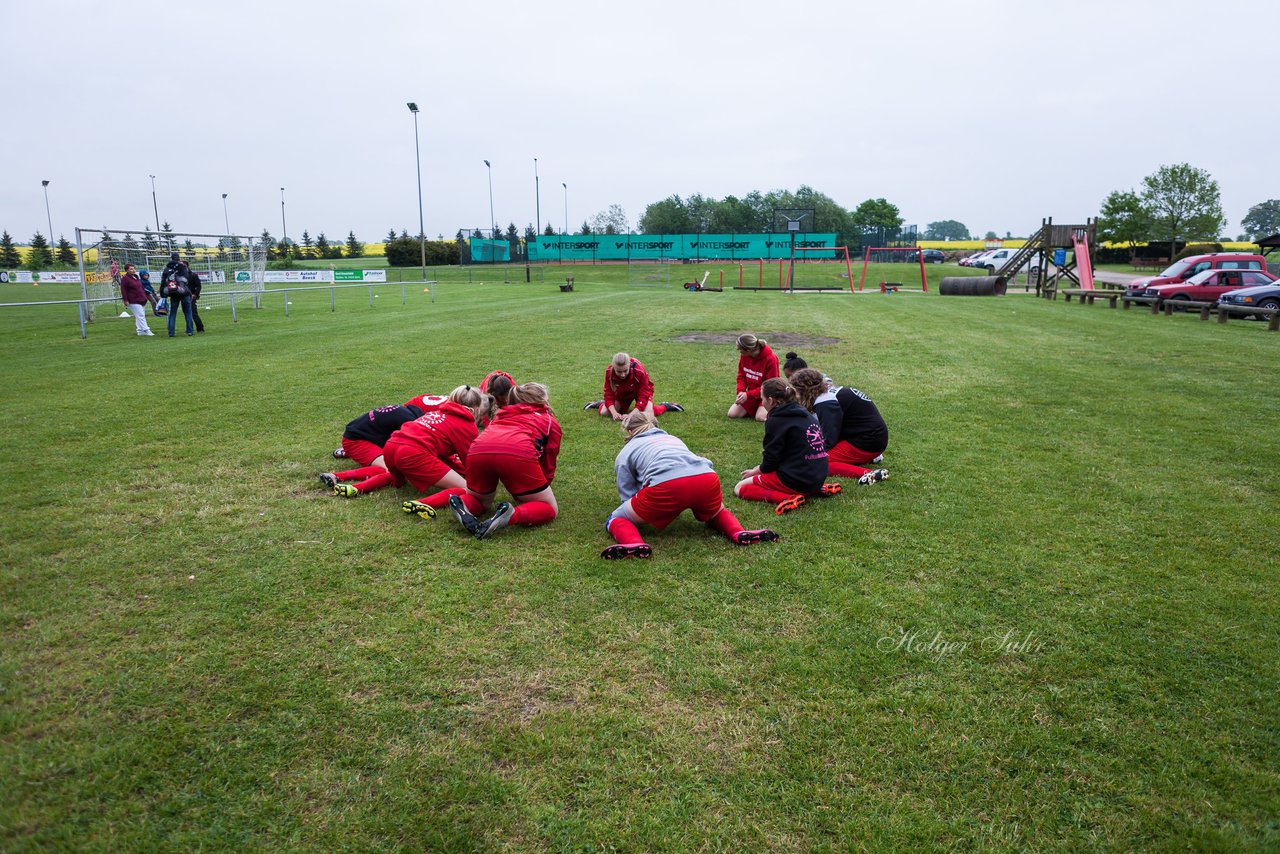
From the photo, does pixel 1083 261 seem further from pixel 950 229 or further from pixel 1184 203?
pixel 950 229

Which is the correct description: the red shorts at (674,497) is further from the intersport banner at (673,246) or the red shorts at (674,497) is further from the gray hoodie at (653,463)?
the intersport banner at (673,246)

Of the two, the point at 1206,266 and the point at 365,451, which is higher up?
the point at 1206,266

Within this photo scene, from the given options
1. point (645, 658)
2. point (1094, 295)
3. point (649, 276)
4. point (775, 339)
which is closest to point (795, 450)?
point (645, 658)

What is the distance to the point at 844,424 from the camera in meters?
7.16

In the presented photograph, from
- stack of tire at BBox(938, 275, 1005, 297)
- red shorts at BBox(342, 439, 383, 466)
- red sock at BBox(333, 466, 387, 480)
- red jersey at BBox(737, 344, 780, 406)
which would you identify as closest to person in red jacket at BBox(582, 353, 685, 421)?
red jersey at BBox(737, 344, 780, 406)

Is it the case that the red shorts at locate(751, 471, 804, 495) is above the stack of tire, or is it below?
below

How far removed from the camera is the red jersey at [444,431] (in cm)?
641

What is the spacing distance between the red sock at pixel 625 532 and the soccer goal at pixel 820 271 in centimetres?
3148

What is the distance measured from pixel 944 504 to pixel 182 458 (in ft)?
25.0

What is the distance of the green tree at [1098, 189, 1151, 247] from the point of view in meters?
64.9

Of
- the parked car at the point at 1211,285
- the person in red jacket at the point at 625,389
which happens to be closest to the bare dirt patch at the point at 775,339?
the person in red jacket at the point at 625,389

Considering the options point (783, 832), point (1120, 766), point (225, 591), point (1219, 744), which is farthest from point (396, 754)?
point (1219, 744)

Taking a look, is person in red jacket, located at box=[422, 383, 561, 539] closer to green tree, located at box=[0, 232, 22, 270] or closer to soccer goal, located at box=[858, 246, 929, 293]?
soccer goal, located at box=[858, 246, 929, 293]

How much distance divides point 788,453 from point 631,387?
132 inches
